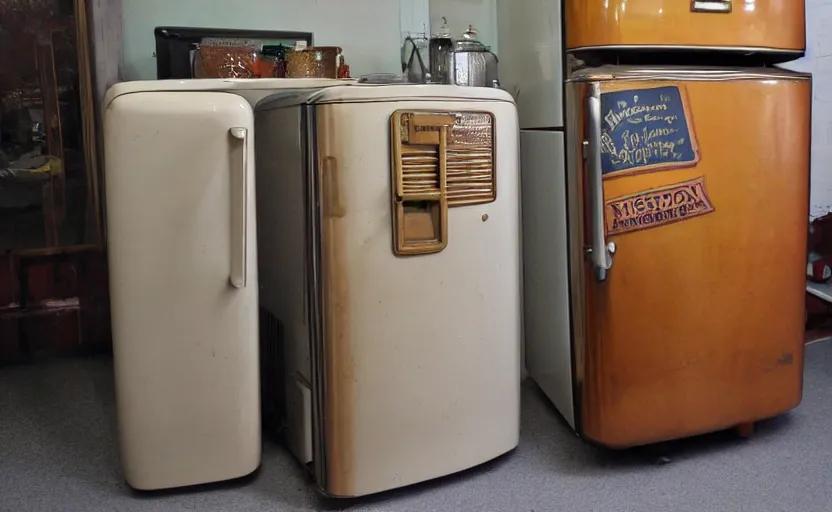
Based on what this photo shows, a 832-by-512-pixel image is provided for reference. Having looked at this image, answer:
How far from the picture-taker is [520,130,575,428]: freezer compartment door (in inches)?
78.2

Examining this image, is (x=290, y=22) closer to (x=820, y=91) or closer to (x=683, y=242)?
(x=683, y=242)

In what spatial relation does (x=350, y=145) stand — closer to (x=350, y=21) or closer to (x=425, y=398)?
(x=425, y=398)

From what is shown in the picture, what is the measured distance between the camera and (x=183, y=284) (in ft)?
5.56

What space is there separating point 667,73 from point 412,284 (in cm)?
82

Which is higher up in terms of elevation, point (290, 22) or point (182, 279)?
point (290, 22)

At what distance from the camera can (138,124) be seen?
162cm

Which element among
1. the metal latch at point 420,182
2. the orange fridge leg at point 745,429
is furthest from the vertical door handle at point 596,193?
the orange fridge leg at point 745,429

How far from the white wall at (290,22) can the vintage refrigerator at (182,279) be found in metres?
0.74

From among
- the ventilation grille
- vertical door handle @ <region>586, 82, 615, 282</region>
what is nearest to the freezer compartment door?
vertical door handle @ <region>586, 82, 615, 282</region>

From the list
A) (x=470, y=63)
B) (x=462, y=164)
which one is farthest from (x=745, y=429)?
(x=470, y=63)

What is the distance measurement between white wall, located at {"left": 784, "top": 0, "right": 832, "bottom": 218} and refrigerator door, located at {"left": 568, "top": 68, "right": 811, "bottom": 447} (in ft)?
4.26

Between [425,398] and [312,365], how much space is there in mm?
287

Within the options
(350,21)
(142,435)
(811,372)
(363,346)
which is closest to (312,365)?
(363,346)

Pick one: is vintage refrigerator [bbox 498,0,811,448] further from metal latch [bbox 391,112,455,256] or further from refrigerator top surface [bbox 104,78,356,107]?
refrigerator top surface [bbox 104,78,356,107]
